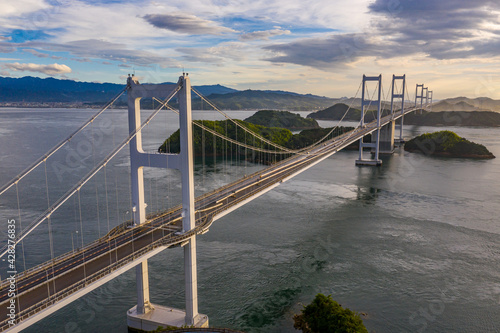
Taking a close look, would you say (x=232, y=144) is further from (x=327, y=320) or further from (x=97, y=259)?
(x=97, y=259)

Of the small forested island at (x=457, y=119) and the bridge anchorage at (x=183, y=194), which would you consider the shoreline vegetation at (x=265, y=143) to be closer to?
the bridge anchorage at (x=183, y=194)

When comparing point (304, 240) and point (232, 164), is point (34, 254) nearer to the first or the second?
point (304, 240)

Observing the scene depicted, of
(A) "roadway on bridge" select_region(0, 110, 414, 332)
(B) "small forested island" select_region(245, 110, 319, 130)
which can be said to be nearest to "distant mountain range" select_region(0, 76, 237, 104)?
(B) "small forested island" select_region(245, 110, 319, 130)

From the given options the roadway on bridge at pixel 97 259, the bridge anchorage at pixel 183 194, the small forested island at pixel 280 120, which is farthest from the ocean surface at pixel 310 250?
the small forested island at pixel 280 120

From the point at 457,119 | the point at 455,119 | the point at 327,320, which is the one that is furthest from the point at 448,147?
the point at 457,119

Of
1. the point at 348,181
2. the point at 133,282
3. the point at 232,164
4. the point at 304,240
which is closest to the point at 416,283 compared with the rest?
the point at 304,240

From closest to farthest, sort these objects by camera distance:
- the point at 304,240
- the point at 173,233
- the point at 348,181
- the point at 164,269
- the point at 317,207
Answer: the point at 173,233
the point at 164,269
the point at 304,240
the point at 317,207
the point at 348,181
